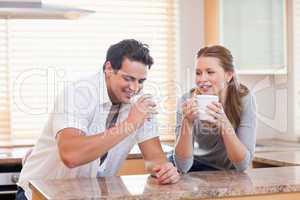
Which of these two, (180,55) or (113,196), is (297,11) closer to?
(180,55)

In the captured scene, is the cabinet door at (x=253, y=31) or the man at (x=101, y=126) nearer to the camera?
the man at (x=101, y=126)

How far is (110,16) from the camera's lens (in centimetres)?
372

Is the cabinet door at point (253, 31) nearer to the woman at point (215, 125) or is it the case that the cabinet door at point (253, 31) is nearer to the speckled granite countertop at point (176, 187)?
the woman at point (215, 125)

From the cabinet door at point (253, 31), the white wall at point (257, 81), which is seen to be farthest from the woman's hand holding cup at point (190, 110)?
the white wall at point (257, 81)

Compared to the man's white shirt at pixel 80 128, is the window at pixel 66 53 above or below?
above

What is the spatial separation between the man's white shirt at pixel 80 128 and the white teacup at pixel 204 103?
0.85ft

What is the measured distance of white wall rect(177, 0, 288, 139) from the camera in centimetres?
384

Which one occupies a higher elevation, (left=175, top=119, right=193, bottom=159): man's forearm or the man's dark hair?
the man's dark hair

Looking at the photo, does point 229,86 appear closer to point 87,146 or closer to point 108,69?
point 108,69

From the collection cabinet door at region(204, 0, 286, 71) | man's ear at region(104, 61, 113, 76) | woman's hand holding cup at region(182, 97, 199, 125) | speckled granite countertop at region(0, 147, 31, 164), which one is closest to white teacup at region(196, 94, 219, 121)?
woman's hand holding cup at region(182, 97, 199, 125)

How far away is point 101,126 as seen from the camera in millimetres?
2137

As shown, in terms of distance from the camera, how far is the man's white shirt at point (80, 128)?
6.58ft

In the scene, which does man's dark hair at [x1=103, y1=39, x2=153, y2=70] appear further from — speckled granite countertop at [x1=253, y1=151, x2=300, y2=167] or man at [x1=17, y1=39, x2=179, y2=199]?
speckled granite countertop at [x1=253, y1=151, x2=300, y2=167]

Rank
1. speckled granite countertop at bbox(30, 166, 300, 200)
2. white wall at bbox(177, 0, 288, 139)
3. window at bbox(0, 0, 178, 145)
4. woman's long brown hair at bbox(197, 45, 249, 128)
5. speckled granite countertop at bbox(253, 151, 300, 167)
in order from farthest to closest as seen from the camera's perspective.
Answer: white wall at bbox(177, 0, 288, 139), window at bbox(0, 0, 178, 145), speckled granite countertop at bbox(253, 151, 300, 167), woman's long brown hair at bbox(197, 45, 249, 128), speckled granite countertop at bbox(30, 166, 300, 200)
